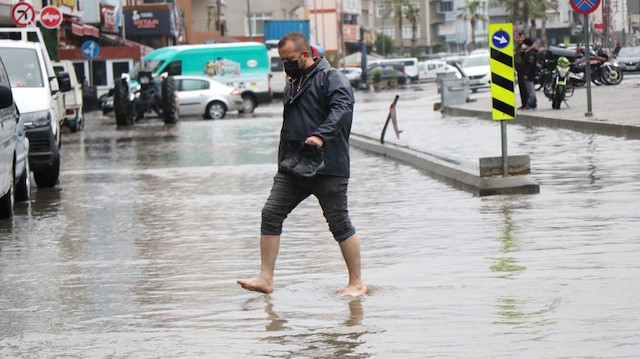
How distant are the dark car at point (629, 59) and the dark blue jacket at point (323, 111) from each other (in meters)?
54.4

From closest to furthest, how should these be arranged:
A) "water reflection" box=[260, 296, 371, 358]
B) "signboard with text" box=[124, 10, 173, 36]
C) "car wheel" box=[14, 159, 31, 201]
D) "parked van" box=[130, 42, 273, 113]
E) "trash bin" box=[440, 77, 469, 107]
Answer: "water reflection" box=[260, 296, 371, 358] → "car wheel" box=[14, 159, 31, 201] → "trash bin" box=[440, 77, 469, 107] → "parked van" box=[130, 42, 273, 113] → "signboard with text" box=[124, 10, 173, 36]

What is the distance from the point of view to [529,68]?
3166 centimetres

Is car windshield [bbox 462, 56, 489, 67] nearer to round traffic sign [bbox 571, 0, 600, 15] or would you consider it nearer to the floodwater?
round traffic sign [bbox 571, 0, 600, 15]

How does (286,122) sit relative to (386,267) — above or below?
above

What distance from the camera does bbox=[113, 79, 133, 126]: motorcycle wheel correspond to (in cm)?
4053

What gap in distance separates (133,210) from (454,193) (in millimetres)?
3347

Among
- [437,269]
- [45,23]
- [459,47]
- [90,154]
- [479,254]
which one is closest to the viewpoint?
[437,269]

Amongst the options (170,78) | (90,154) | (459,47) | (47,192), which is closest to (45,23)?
(170,78)

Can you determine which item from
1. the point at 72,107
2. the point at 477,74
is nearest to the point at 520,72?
the point at 72,107

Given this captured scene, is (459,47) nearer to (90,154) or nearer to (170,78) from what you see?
(170,78)

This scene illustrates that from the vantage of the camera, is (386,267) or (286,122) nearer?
(286,122)

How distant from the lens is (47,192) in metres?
18.7

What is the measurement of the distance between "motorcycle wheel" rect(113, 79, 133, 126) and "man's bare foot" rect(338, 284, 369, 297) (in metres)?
32.0

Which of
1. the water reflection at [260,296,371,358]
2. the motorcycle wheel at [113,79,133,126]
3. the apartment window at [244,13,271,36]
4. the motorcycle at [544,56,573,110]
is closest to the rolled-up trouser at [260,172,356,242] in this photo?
the water reflection at [260,296,371,358]
